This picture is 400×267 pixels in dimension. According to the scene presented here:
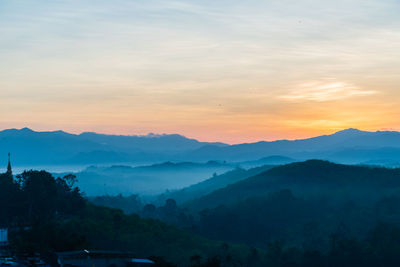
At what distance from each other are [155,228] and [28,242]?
56.3 m

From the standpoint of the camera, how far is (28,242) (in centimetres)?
9506

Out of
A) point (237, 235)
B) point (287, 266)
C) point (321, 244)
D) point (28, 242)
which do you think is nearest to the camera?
point (28, 242)

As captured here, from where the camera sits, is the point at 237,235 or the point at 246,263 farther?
the point at 237,235

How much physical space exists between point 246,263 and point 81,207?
47.3m

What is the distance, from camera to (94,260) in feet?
243

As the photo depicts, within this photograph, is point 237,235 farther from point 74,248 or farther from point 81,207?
point 74,248

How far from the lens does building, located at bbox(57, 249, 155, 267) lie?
7288cm

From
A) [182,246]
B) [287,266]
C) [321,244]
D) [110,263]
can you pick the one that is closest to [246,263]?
[287,266]

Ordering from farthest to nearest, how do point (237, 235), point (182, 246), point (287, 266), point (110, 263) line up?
point (237, 235)
point (182, 246)
point (287, 266)
point (110, 263)

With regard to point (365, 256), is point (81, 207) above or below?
above

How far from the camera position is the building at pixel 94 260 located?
72881 millimetres

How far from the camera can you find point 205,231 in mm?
196500

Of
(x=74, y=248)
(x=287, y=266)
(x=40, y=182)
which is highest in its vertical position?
(x=40, y=182)

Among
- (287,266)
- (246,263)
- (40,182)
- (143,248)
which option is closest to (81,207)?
(40,182)
